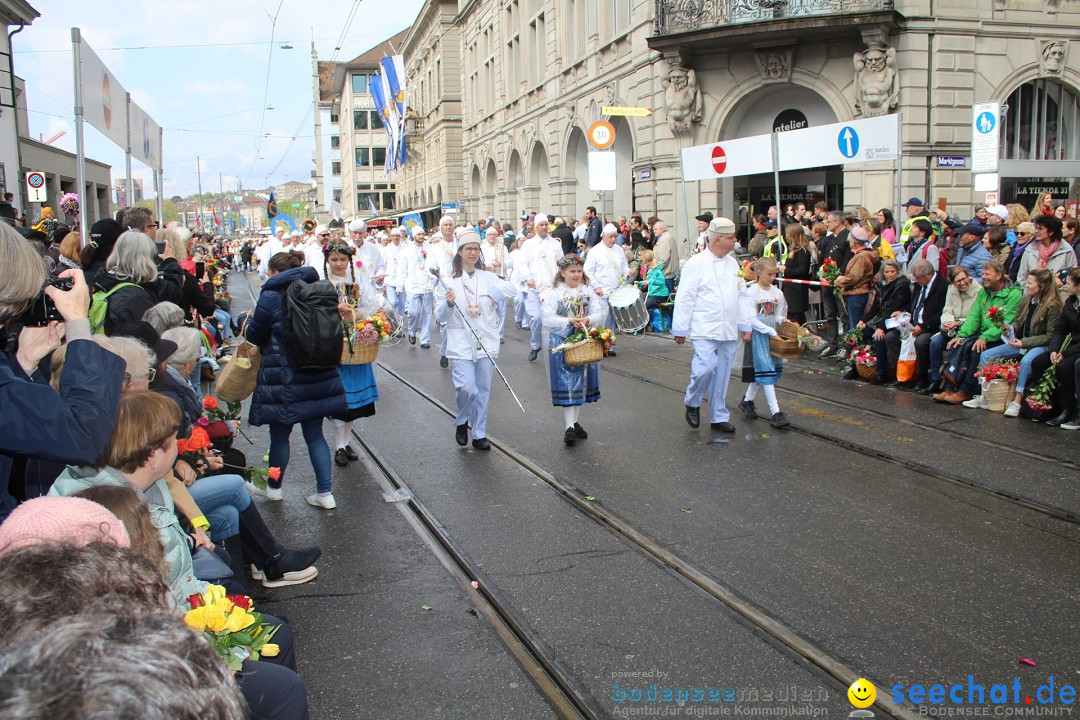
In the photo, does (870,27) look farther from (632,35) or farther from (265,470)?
(265,470)

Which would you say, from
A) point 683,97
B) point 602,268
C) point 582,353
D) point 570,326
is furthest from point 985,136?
point 683,97

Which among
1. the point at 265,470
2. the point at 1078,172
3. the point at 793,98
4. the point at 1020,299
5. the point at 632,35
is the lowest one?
the point at 265,470

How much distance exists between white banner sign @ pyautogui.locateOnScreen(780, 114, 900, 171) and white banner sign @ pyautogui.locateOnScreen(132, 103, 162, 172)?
912cm

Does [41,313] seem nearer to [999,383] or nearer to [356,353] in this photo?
[356,353]

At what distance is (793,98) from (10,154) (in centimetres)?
2135

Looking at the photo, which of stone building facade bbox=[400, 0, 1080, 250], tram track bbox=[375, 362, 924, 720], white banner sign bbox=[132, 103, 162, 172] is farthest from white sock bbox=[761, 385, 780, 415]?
stone building facade bbox=[400, 0, 1080, 250]

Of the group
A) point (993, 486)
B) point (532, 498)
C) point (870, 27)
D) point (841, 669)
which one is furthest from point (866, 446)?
point (870, 27)

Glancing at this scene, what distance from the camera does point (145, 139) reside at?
1252 cm

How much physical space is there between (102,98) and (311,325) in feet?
15.0

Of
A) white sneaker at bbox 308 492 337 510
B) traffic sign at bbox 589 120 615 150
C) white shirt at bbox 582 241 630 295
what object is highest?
traffic sign at bbox 589 120 615 150

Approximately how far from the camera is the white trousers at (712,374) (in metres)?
8.73

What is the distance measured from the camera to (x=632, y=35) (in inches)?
1020

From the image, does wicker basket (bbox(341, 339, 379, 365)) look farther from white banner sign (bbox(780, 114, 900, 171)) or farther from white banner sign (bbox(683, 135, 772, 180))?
white banner sign (bbox(683, 135, 772, 180))

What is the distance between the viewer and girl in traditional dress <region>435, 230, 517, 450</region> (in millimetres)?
8352
